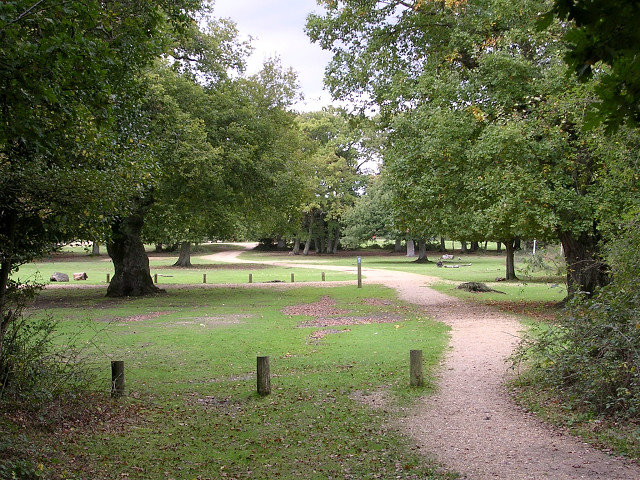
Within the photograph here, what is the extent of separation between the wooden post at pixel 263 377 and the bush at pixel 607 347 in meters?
4.39

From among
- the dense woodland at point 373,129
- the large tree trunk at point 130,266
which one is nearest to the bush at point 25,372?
the dense woodland at point 373,129

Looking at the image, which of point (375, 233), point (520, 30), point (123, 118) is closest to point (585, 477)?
point (123, 118)

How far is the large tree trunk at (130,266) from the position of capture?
24078 mm

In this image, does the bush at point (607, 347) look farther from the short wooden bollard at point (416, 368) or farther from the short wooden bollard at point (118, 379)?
the short wooden bollard at point (118, 379)

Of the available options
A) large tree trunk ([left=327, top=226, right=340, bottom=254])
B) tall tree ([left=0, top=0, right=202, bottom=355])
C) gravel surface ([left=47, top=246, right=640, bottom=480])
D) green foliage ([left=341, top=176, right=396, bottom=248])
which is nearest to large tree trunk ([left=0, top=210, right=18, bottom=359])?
tall tree ([left=0, top=0, right=202, bottom=355])

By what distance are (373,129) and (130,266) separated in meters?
12.9

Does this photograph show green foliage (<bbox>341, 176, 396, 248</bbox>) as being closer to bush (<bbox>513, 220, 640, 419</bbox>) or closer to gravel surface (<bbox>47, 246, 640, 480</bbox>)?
gravel surface (<bbox>47, 246, 640, 480</bbox>)

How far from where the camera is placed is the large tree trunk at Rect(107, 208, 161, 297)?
24.1 meters

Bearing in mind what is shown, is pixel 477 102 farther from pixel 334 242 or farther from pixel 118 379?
pixel 334 242

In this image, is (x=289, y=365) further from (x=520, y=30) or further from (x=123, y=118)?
(x=520, y=30)

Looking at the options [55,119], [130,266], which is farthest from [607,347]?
[130,266]

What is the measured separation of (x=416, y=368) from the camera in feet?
29.8

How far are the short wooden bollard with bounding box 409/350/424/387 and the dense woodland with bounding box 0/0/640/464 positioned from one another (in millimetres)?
2013

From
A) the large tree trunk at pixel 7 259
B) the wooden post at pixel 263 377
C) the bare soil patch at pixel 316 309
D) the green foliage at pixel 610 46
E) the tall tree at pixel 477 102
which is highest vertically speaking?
the tall tree at pixel 477 102
